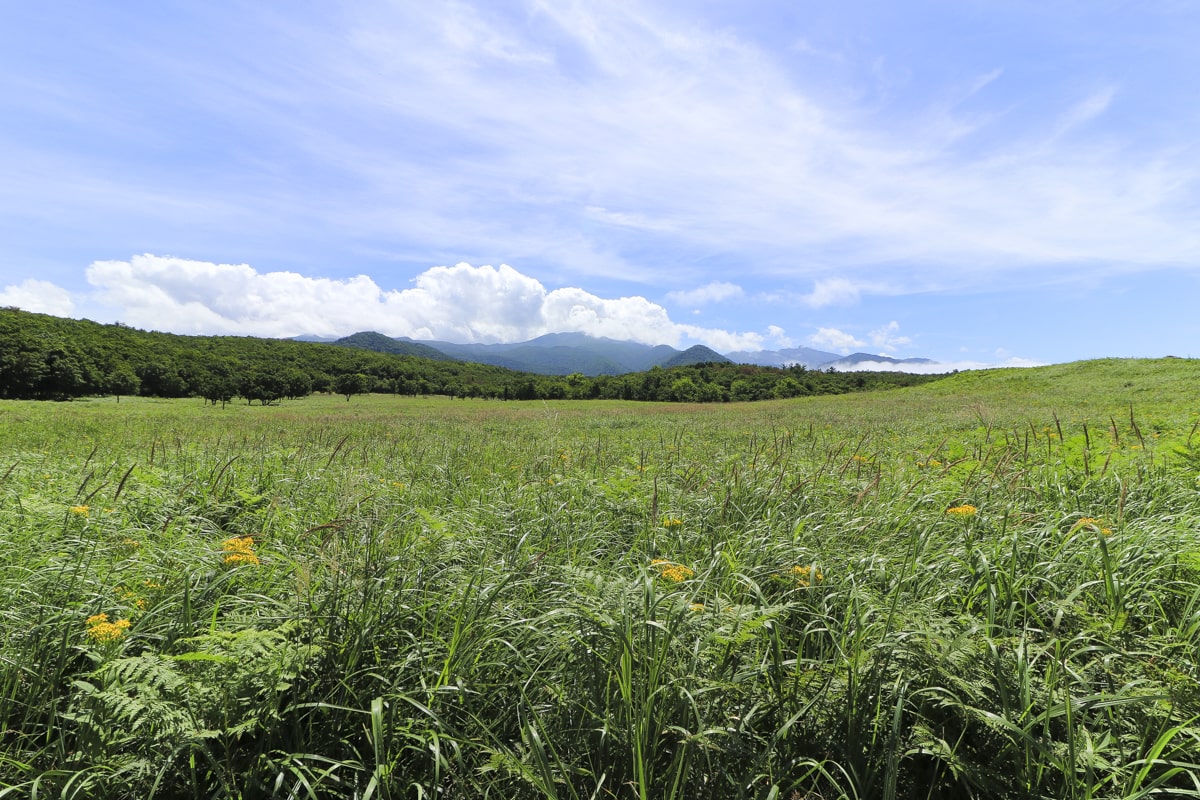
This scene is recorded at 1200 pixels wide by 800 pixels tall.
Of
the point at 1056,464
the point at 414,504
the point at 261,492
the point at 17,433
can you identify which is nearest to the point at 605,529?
the point at 414,504

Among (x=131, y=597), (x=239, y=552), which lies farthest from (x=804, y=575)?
(x=131, y=597)

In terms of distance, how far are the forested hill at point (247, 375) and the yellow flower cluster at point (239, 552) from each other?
231ft

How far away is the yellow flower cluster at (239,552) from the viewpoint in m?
2.72

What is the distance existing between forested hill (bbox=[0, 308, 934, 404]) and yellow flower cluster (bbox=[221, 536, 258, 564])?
70.4 m

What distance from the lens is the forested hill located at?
65312 mm

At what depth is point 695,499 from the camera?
4.68 m

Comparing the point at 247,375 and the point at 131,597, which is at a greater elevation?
the point at 131,597

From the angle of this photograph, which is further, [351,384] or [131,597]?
[351,384]

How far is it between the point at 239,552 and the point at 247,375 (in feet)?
287

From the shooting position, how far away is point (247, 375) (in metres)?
73.0

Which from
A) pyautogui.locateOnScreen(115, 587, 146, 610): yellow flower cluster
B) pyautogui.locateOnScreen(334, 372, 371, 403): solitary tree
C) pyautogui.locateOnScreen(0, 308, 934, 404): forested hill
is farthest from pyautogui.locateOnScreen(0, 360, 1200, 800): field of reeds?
pyautogui.locateOnScreen(334, 372, 371, 403): solitary tree

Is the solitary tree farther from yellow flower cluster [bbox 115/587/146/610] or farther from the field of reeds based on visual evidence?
yellow flower cluster [bbox 115/587/146/610]

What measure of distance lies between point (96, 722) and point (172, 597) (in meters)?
0.82

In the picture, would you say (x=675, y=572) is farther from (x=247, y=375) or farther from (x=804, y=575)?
(x=247, y=375)
